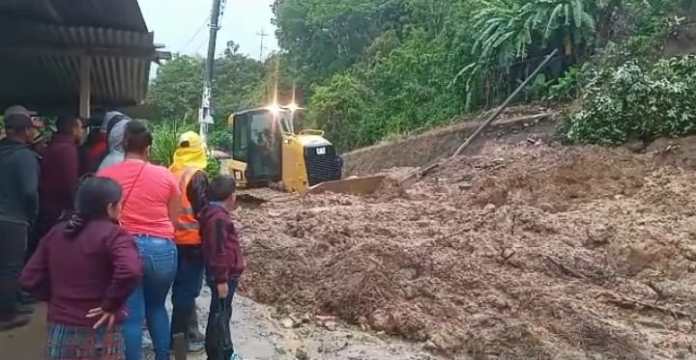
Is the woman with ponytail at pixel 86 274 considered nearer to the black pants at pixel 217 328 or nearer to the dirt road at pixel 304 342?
the black pants at pixel 217 328

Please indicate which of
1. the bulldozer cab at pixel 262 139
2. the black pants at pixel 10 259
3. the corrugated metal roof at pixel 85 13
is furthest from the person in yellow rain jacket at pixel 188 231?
the bulldozer cab at pixel 262 139

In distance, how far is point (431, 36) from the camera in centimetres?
2656

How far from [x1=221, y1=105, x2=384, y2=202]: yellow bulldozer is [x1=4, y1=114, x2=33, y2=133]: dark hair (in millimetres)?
8232

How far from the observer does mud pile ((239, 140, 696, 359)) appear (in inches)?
215

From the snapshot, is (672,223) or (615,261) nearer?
(615,261)

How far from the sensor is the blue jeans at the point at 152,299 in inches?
143

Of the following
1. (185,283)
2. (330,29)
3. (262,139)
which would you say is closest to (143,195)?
(185,283)

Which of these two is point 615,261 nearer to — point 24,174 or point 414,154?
point 24,174

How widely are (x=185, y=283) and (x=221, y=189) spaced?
2.02 ft

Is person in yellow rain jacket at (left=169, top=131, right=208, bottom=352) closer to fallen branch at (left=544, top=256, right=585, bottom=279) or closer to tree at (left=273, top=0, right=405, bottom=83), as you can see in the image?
fallen branch at (left=544, top=256, right=585, bottom=279)

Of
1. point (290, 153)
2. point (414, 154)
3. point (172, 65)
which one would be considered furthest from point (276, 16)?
point (290, 153)

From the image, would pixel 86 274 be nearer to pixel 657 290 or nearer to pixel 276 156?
pixel 657 290

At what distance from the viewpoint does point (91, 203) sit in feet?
9.94

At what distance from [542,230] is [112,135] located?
5.20 metres
